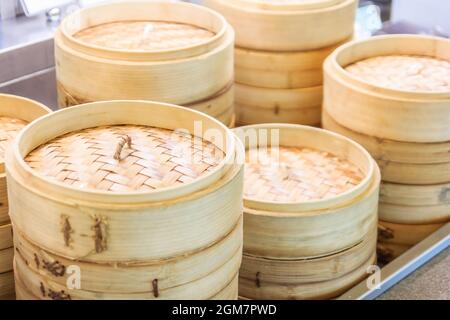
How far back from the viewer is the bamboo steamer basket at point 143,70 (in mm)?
2051

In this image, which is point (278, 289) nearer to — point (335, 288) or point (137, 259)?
point (335, 288)

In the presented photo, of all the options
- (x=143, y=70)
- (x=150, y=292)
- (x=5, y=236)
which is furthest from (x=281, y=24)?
(x=150, y=292)

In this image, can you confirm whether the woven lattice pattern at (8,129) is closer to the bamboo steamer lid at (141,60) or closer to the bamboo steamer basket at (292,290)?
the bamboo steamer lid at (141,60)

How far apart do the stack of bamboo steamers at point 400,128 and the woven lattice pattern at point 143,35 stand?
0.47m

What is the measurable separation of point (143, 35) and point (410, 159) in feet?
3.09

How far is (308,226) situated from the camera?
1.95 meters

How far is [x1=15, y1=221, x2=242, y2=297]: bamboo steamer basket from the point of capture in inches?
58.0

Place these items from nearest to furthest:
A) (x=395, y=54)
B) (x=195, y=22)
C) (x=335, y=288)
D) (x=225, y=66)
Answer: (x=335, y=288) → (x=225, y=66) → (x=195, y=22) → (x=395, y=54)

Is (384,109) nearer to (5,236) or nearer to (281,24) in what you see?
→ (281,24)

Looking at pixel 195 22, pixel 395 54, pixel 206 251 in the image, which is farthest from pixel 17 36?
pixel 206 251

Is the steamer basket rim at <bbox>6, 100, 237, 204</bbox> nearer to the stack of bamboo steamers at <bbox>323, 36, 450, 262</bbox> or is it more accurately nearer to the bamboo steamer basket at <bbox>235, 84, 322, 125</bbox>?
the stack of bamboo steamers at <bbox>323, 36, 450, 262</bbox>
